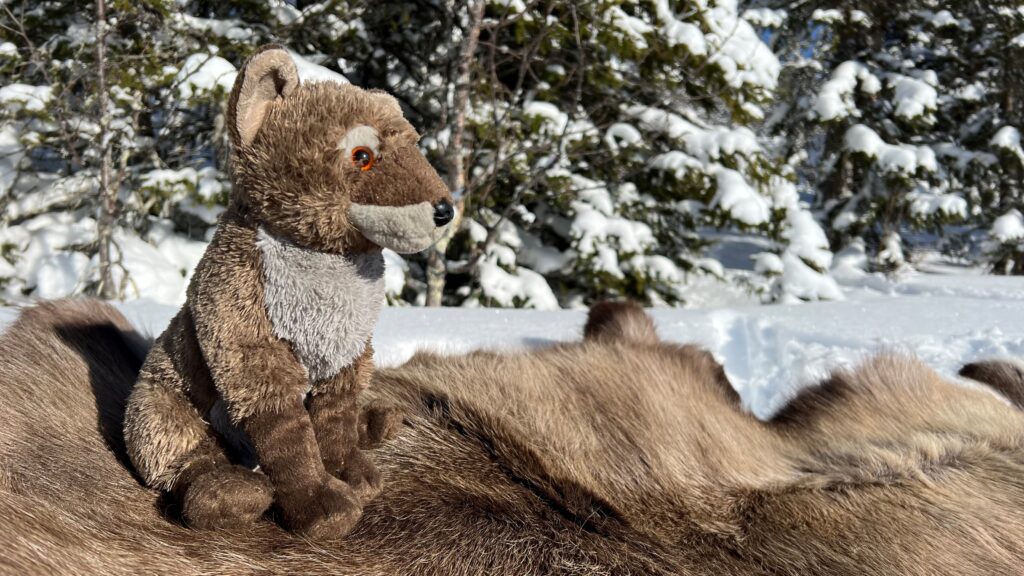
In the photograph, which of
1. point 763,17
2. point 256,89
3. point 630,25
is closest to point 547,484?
point 256,89

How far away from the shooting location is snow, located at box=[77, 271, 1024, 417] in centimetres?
264

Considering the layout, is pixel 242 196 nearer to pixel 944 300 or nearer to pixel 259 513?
pixel 259 513

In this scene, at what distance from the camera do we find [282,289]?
113cm

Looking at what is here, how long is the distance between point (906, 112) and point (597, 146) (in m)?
4.65

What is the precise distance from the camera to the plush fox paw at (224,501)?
3.40ft

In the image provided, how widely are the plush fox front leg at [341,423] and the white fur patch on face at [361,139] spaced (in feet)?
1.19

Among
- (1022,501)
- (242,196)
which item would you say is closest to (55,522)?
(242,196)

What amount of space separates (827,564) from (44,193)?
6.53 meters

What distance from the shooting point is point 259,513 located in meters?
1.07

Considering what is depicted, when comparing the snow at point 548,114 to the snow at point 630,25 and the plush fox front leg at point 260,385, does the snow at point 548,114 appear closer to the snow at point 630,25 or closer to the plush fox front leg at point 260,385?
the snow at point 630,25

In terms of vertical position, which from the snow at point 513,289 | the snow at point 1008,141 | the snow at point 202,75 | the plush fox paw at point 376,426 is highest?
the plush fox paw at point 376,426

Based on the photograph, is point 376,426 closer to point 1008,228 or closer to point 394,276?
point 394,276

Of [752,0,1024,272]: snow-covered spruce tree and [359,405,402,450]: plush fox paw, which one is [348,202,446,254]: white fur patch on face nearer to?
[359,405,402,450]: plush fox paw

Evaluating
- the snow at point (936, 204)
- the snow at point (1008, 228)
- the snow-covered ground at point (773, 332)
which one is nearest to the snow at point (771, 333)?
the snow-covered ground at point (773, 332)
